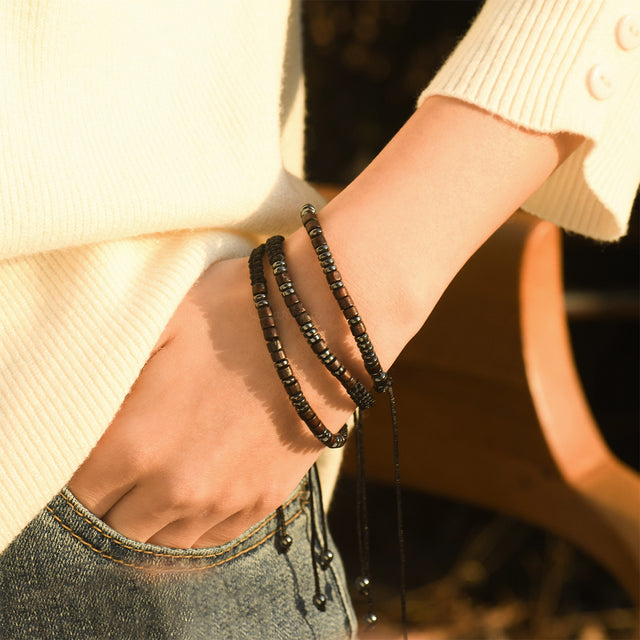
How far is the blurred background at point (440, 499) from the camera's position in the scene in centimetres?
182

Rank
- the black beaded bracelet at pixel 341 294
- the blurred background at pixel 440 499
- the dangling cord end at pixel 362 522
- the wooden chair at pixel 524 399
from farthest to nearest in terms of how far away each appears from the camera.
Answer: the blurred background at pixel 440 499 → the wooden chair at pixel 524 399 → the dangling cord end at pixel 362 522 → the black beaded bracelet at pixel 341 294

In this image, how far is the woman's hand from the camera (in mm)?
540

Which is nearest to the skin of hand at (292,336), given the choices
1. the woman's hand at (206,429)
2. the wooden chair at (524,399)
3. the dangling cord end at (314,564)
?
the woman's hand at (206,429)

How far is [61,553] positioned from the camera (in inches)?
22.3

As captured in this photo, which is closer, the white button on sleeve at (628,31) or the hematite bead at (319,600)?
the white button on sleeve at (628,31)

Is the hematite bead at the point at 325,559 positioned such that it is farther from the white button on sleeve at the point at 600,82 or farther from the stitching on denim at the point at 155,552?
the white button on sleeve at the point at 600,82

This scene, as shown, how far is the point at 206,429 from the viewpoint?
0.54 meters

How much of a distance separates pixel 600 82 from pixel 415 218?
0.64 ft

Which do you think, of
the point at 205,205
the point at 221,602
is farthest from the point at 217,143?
the point at 221,602

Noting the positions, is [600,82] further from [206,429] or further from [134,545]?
[134,545]

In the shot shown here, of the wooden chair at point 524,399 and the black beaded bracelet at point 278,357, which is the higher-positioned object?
the black beaded bracelet at point 278,357

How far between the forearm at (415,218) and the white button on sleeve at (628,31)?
3.9 inches

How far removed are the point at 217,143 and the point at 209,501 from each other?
1.04ft

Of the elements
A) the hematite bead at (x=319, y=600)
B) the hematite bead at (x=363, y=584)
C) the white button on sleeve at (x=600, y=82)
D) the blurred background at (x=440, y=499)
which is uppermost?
the white button on sleeve at (x=600, y=82)
